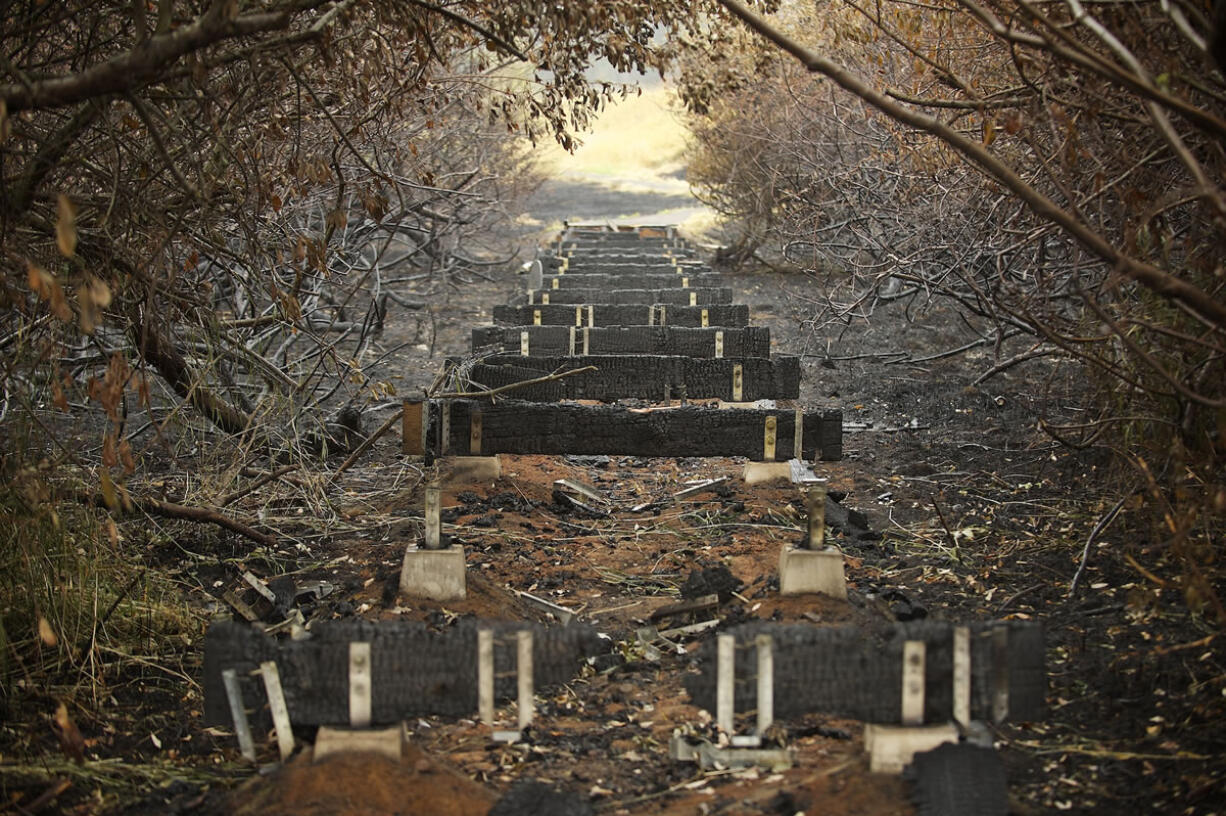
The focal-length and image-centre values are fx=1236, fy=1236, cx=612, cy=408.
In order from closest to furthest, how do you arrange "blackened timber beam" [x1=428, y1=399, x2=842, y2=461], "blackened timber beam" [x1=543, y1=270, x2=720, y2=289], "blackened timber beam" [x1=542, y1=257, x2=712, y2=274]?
"blackened timber beam" [x1=428, y1=399, x2=842, y2=461] → "blackened timber beam" [x1=543, y1=270, x2=720, y2=289] → "blackened timber beam" [x1=542, y1=257, x2=712, y2=274]

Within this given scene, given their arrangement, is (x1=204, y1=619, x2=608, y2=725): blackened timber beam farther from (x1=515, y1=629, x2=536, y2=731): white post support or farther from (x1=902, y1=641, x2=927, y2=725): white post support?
(x1=902, y1=641, x2=927, y2=725): white post support

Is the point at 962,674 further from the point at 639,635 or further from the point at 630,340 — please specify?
the point at 630,340

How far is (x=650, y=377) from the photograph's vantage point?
8.14 meters

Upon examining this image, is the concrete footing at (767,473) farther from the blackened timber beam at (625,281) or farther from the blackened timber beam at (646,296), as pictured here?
the blackened timber beam at (625,281)

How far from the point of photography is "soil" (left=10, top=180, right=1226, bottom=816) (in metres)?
3.76

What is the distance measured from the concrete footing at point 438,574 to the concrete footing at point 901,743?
7.67 ft

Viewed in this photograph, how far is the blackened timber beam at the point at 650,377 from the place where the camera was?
8023 mm

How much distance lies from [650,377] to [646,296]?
377cm

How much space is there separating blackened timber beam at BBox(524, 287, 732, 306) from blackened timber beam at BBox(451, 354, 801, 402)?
3492 mm

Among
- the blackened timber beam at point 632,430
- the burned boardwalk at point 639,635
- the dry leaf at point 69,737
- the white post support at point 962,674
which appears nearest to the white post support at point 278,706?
the burned boardwalk at point 639,635

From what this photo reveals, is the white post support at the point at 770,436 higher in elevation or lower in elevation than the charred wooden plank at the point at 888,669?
higher

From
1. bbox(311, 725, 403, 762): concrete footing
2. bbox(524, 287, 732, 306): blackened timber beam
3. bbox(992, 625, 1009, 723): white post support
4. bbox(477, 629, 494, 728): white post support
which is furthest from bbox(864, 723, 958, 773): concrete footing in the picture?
bbox(524, 287, 732, 306): blackened timber beam

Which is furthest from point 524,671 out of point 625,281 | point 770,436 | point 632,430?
point 625,281

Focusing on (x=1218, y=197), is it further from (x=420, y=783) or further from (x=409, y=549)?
(x=409, y=549)
